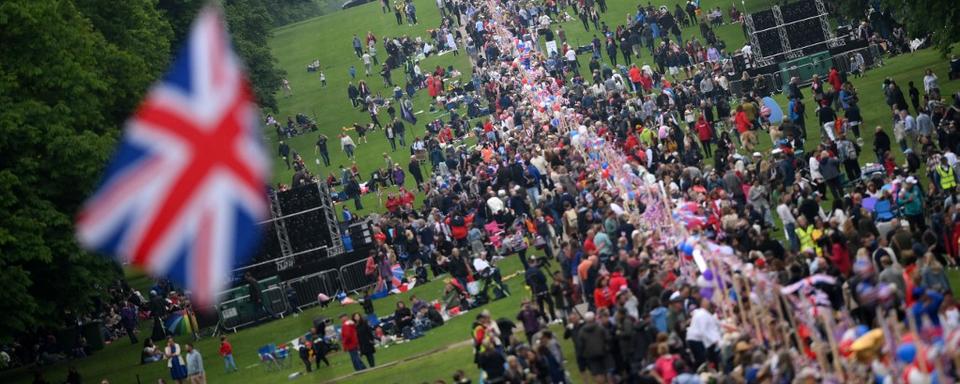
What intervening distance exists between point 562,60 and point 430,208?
2069cm

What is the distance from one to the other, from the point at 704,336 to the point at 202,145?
12.5 metres

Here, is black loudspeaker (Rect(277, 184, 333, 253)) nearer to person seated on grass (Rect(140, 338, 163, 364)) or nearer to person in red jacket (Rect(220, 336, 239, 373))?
person seated on grass (Rect(140, 338, 163, 364))

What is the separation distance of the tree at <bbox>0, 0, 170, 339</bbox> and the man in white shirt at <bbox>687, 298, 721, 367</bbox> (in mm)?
22957

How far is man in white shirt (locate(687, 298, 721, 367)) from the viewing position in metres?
24.0

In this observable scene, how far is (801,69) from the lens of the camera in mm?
58812

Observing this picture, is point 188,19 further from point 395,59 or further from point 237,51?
point 395,59

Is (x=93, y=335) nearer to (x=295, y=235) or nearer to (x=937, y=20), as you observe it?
(x=295, y=235)

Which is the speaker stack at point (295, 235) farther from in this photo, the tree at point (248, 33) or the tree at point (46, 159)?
the tree at point (248, 33)

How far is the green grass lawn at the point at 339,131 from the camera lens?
36.3 meters

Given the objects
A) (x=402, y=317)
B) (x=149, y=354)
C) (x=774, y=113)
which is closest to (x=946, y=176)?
(x=402, y=317)

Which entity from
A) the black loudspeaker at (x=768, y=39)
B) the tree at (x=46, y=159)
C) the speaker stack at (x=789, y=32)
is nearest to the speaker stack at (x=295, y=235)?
the tree at (x=46, y=159)

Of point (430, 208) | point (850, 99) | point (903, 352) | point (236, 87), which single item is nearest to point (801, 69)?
point (850, 99)

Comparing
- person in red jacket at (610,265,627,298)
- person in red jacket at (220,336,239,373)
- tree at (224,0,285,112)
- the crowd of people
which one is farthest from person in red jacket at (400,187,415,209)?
person in red jacket at (610,265,627,298)

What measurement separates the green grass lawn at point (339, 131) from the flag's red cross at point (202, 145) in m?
17.8
